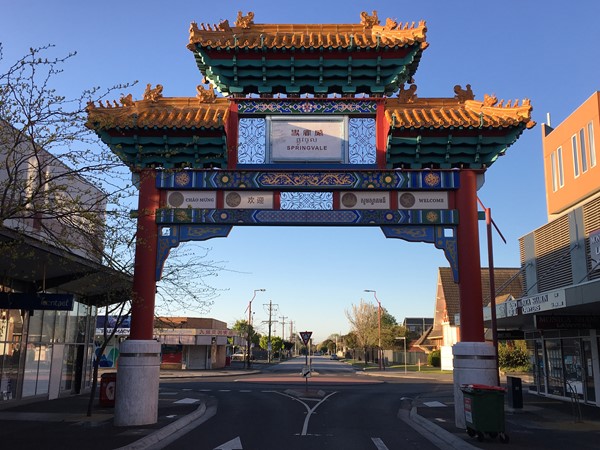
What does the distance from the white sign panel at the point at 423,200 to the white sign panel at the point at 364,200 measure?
39 centimetres

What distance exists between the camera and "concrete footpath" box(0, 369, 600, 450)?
1182cm

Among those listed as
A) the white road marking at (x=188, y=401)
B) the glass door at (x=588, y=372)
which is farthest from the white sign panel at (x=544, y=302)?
the white road marking at (x=188, y=401)

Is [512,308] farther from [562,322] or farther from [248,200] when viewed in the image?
[248,200]

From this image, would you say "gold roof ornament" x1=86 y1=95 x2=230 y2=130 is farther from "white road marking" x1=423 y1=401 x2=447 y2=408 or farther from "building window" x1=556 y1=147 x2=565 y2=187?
"building window" x1=556 y1=147 x2=565 y2=187

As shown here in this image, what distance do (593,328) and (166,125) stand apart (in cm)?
1643

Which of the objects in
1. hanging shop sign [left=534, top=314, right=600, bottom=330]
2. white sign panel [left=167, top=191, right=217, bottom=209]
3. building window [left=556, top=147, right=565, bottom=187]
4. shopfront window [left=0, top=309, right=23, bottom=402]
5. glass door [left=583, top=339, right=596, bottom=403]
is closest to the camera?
white sign panel [left=167, top=191, right=217, bottom=209]

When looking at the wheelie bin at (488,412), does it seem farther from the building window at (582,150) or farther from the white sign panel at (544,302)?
the building window at (582,150)

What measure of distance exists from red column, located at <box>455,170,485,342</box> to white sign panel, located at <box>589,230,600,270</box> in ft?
26.0

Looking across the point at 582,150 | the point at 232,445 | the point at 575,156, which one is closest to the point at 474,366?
the point at 232,445

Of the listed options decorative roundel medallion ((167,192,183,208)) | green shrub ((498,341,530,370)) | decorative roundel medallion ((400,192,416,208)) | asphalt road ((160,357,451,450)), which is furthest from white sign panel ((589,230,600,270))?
green shrub ((498,341,530,370))

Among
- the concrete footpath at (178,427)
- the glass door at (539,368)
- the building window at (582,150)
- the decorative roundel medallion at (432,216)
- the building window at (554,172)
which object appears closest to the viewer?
the concrete footpath at (178,427)

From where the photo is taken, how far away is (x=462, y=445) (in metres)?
11.7

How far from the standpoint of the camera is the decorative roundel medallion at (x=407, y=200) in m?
14.3

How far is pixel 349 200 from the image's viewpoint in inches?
563
